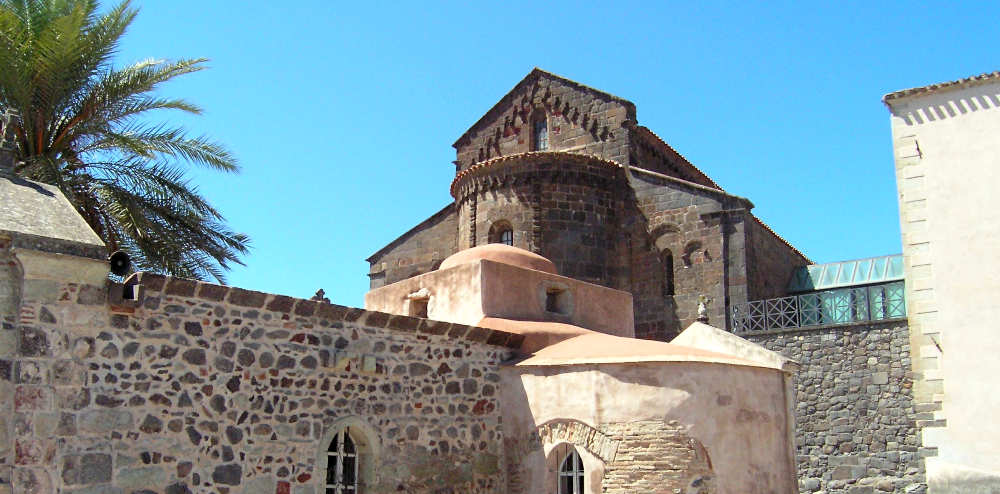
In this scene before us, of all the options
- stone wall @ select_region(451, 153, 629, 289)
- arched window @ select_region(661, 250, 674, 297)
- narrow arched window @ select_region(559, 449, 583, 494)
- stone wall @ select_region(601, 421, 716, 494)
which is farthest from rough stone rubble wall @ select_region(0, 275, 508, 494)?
arched window @ select_region(661, 250, 674, 297)

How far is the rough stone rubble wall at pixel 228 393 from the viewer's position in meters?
9.06

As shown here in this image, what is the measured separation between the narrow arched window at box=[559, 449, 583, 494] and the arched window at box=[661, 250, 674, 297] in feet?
37.3

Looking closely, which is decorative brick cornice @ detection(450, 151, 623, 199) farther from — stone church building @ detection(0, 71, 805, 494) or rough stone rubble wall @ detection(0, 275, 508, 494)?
rough stone rubble wall @ detection(0, 275, 508, 494)

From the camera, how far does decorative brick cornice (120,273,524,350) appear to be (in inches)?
393

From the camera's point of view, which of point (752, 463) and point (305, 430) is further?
point (752, 463)

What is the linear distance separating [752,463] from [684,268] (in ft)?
35.5

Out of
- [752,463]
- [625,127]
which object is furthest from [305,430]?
[625,127]

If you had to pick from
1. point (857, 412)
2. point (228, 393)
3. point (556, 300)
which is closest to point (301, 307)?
point (228, 393)

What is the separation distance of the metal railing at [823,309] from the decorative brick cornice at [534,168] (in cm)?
495

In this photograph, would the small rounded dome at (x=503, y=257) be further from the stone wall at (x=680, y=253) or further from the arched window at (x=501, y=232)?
the stone wall at (x=680, y=253)

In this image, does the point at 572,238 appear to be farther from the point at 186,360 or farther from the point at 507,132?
the point at 186,360

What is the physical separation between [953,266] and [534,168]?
1011 centimetres

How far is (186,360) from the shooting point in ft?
33.4

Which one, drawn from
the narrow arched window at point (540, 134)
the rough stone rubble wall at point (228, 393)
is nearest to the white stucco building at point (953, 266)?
the rough stone rubble wall at point (228, 393)
